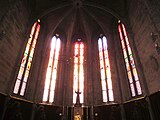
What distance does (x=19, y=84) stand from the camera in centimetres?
1227

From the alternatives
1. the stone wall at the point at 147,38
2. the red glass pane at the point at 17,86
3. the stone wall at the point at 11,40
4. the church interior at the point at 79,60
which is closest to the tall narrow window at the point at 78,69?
the church interior at the point at 79,60

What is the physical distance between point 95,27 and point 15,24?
387 inches

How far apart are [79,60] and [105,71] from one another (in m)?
3.50

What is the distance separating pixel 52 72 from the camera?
1522 cm

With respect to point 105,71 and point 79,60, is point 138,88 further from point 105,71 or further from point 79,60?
point 79,60

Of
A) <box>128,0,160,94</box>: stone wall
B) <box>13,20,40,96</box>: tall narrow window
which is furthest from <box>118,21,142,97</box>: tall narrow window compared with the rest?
<box>13,20,40,96</box>: tall narrow window

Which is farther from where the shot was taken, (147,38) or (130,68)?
(130,68)

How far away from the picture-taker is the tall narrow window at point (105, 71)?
13.7 meters

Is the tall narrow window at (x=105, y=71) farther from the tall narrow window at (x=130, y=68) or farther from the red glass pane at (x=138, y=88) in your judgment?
the red glass pane at (x=138, y=88)

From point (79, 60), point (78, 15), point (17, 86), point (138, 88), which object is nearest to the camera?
point (138, 88)

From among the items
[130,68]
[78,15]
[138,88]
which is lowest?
[138,88]

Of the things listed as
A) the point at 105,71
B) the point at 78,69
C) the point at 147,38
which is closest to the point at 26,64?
the point at 78,69

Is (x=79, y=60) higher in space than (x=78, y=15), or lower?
lower

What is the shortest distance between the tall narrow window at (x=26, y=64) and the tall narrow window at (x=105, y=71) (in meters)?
7.56
